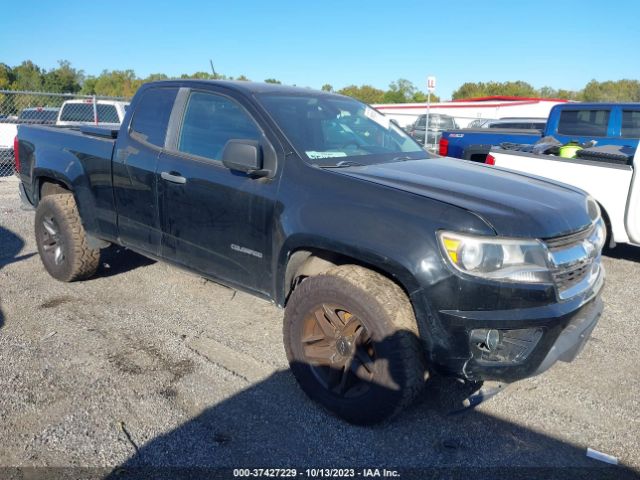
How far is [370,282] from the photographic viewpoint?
283 cm

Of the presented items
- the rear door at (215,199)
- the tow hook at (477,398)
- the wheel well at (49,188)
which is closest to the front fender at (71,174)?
the wheel well at (49,188)

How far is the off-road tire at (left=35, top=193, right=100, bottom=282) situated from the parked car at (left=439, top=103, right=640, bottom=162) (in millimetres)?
5729

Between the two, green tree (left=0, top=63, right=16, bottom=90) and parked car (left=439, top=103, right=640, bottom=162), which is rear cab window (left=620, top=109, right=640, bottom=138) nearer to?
parked car (left=439, top=103, right=640, bottom=162)

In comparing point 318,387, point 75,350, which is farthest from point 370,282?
point 75,350

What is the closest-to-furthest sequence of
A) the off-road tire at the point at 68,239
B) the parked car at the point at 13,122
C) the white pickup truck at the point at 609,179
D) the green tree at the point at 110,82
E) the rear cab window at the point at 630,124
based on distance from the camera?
the off-road tire at the point at 68,239 < the white pickup truck at the point at 609,179 < the rear cab window at the point at 630,124 < the parked car at the point at 13,122 < the green tree at the point at 110,82

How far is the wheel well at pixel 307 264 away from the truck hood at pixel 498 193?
0.48 metres

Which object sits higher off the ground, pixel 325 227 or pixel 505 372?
pixel 325 227

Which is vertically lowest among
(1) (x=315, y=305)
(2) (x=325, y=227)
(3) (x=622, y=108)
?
(1) (x=315, y=305)

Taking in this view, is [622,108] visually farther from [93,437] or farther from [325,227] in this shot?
[93,437]

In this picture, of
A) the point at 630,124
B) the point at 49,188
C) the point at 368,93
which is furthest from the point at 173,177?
the point at 368,93

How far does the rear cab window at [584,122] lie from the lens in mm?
9102

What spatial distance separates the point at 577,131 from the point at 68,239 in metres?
8.24

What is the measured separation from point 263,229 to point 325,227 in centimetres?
53

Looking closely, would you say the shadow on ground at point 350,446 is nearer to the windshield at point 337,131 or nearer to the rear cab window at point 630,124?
the windshield at point 337,131
